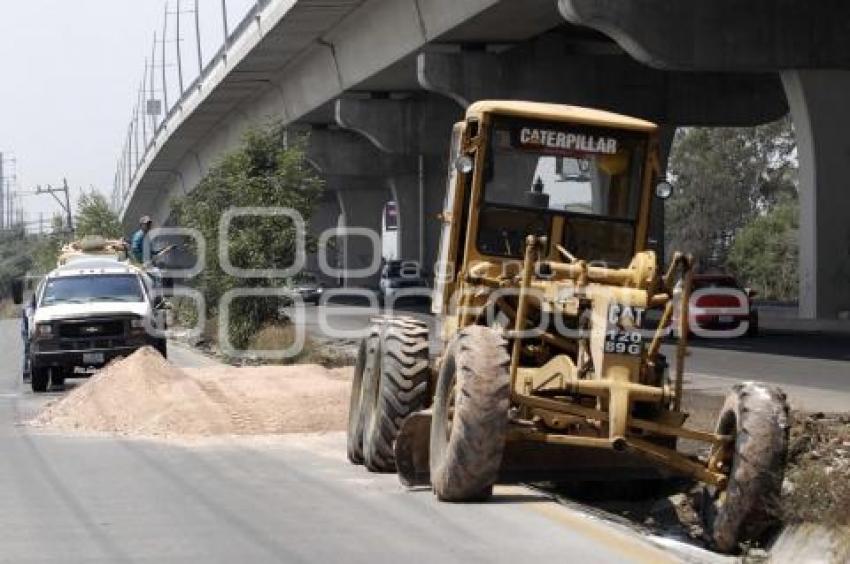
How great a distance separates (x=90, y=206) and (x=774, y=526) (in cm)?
6993

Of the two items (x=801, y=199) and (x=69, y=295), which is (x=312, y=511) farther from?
(x=801, y=199)

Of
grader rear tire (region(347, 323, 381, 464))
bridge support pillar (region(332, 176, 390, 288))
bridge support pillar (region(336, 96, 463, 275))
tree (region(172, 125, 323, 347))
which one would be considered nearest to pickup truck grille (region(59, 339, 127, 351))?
tree (region(172, 125, 323, 347))

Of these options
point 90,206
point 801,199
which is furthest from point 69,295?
point 90,206

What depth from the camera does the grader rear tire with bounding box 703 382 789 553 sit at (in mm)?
10539

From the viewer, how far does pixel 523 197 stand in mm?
13008

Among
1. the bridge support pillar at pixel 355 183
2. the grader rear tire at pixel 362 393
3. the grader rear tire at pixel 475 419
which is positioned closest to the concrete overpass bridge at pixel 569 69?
the bridge support pillar at pixel 355 183

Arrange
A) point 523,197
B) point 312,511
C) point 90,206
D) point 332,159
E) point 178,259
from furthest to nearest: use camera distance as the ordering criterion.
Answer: point 90,206 < point 332,159 < point 178,259 < point 523,197 < point 312,511

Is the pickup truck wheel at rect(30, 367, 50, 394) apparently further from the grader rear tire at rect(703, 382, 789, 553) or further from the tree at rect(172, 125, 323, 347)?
the grader rear tire at rect(703, 382, 789, 553)

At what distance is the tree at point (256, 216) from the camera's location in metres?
32.7

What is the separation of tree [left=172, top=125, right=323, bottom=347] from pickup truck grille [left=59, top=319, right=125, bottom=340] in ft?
22.3

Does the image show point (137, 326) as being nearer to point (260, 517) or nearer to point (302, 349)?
point (302, 349)

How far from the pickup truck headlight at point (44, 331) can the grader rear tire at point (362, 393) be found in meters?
11.9

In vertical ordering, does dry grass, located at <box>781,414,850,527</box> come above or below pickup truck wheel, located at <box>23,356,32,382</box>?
above

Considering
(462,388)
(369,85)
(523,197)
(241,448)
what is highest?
(369,85)
